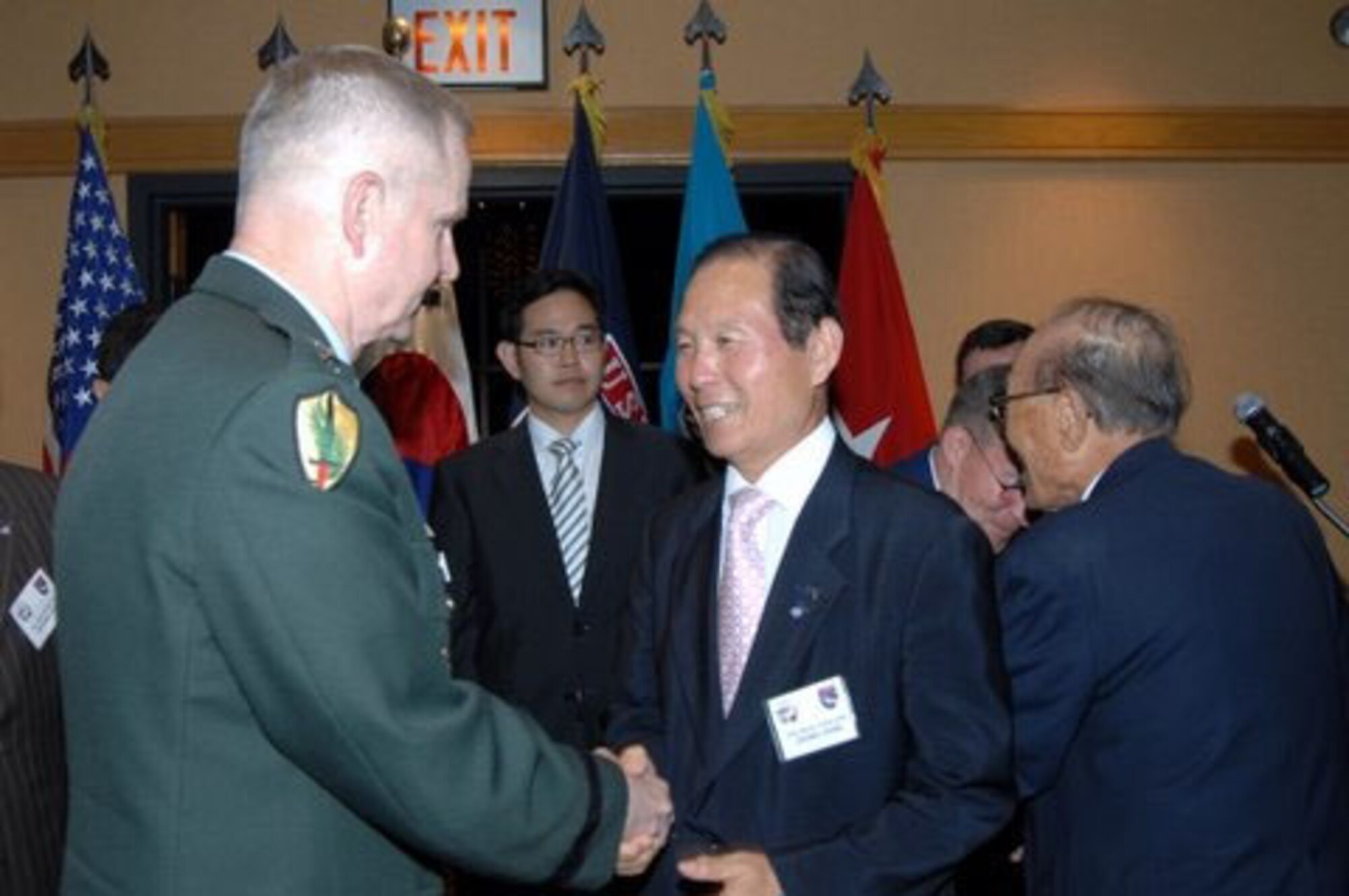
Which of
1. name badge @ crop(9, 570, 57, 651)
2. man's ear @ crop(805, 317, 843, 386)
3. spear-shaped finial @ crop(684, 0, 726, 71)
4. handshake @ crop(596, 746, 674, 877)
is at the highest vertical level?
spear-shaped finial @ crop(684, 0, 726, 71)

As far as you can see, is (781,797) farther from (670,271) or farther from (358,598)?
(670,271)

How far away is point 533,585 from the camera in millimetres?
3275

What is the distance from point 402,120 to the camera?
4.80ft

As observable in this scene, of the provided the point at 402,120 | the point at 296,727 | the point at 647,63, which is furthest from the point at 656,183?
the point at 296,727

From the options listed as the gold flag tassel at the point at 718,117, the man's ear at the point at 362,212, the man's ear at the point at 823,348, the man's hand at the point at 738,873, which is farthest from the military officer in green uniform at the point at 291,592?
the gold flag tassel at the point at 718,117

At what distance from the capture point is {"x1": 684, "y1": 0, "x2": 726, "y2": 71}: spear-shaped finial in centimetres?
482

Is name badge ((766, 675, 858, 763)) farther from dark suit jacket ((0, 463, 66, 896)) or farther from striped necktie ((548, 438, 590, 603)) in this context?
striped necktie ((548, 438, 590, 603))

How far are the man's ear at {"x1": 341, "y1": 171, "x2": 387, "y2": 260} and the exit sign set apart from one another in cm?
383

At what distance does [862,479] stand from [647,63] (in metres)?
3.53

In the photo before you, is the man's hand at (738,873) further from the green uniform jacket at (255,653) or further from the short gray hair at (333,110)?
the short gray hair at (333,110)

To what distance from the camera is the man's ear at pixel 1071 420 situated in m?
2.05

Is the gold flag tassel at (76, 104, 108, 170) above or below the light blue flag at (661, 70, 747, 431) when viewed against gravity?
above

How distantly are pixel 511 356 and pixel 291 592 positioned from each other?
8.17ft

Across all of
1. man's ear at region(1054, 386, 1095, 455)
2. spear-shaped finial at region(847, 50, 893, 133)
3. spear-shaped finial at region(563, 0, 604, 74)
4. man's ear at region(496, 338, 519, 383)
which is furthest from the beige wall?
man's ear at region(1054, 386, 1095, 455)
